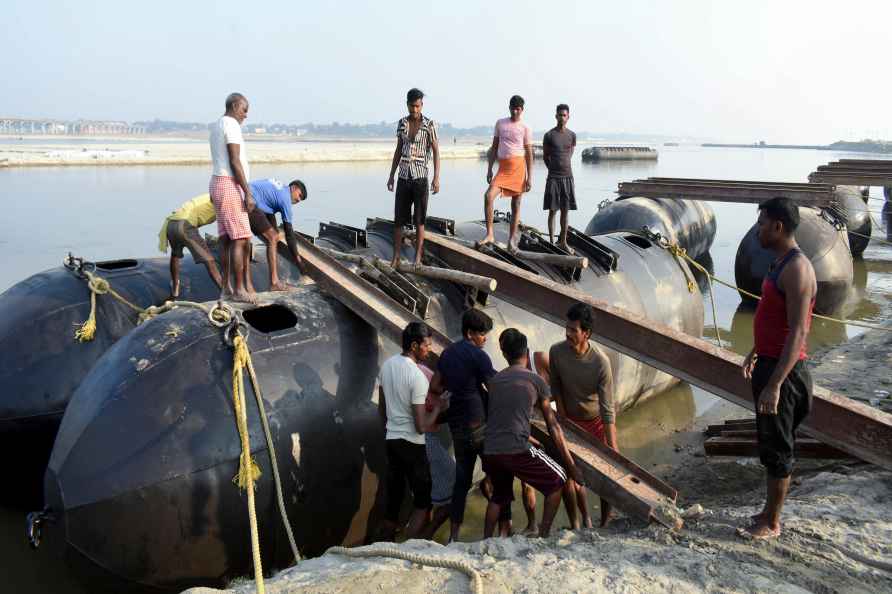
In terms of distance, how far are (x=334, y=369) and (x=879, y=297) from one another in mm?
18568

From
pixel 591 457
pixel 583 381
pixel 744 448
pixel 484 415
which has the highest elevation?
pixel 583 381

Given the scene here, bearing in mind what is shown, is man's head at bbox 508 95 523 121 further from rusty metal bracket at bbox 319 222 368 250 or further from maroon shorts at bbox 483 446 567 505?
maroon shorts at bbox 483 446 567 505

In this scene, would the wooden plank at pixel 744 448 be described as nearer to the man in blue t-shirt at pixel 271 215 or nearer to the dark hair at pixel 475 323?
the dark hair at pixel 475 323

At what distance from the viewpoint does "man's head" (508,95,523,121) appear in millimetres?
10000

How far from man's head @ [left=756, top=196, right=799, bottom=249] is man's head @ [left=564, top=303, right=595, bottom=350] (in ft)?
4.94

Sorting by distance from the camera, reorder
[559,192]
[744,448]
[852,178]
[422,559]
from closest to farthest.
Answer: [422,559] < [744,448] < [559,192] < [852,178]

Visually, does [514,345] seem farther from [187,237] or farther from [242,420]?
[187,237]

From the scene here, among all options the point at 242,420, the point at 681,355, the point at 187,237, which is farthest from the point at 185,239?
the point at 681,355

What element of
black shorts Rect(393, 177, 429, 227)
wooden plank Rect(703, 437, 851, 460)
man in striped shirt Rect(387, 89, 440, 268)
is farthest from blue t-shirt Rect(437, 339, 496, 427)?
wooden plank Rect(703, 437, 851, 460)

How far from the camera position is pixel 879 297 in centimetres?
2005

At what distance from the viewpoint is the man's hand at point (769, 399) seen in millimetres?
5125

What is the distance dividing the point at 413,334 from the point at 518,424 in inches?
44.0

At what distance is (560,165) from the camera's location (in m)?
10.9

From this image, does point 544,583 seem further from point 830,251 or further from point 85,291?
point 830,251
